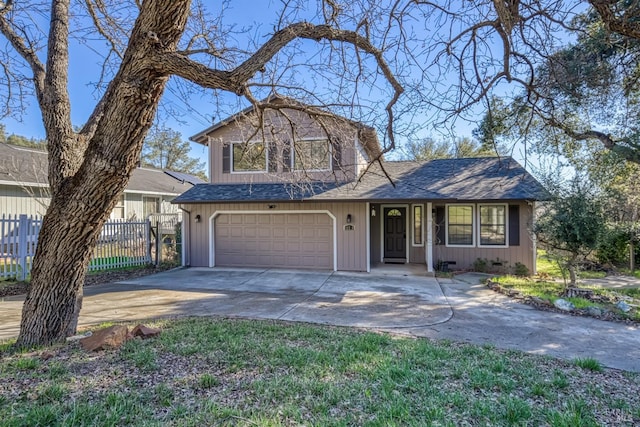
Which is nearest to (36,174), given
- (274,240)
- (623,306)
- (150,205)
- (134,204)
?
(134,204)

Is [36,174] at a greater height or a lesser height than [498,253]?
greater

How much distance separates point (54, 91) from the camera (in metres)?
4.27

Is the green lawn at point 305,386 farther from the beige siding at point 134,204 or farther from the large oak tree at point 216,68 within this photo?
the beige siding at point 134,204

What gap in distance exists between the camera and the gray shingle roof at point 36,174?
1253 centimetres

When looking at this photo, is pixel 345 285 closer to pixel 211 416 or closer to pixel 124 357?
pixel 124 357

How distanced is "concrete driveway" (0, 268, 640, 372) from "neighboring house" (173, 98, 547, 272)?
65.3 inches

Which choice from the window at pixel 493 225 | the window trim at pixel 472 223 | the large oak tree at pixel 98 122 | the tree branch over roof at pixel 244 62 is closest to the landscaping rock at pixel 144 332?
the large oak tree at pixel 98 122

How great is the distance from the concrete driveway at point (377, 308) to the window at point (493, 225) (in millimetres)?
1990

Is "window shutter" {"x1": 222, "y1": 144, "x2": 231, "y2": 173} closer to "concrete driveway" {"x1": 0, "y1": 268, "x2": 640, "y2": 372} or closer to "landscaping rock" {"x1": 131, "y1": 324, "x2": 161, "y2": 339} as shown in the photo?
"concrete driveway" {"x1": 0, "y1": 268, "x2": 640, "y2": 372}

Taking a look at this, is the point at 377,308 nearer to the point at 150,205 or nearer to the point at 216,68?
the point at 216,68

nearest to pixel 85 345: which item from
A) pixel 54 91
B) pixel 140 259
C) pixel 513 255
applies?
pixel 54 91

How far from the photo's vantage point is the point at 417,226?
12758mm

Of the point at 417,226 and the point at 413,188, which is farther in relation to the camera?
the point at 417,226

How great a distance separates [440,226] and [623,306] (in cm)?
578
